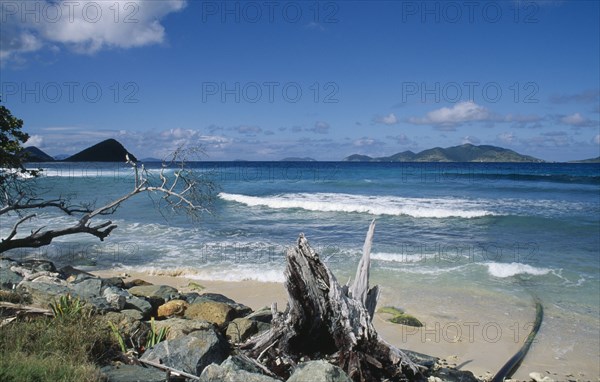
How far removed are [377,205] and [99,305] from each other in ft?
73.6

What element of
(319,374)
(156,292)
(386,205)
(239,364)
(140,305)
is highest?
(319,374)

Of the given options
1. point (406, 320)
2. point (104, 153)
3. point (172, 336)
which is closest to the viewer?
point (172, 336)

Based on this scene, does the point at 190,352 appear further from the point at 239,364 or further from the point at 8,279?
the point at 8,279

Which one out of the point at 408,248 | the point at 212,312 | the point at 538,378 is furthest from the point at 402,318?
the point at 408,248

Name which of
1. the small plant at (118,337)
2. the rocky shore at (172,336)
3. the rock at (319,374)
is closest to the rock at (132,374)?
the rocky shore at (172,336)

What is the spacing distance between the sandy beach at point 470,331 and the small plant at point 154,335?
11.1ft

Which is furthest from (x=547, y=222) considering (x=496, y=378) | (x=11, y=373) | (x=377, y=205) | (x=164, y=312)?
(x=11, y=373)

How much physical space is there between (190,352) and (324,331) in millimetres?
1551

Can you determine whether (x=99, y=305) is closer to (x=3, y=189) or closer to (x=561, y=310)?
(x=3, y=189)

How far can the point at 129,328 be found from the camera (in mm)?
5746

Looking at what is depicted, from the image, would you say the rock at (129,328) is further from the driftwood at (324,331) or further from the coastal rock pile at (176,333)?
the driftwood at (324,331)

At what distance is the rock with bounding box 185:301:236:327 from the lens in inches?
283

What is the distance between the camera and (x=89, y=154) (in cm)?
12838

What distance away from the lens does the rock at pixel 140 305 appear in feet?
23.3
